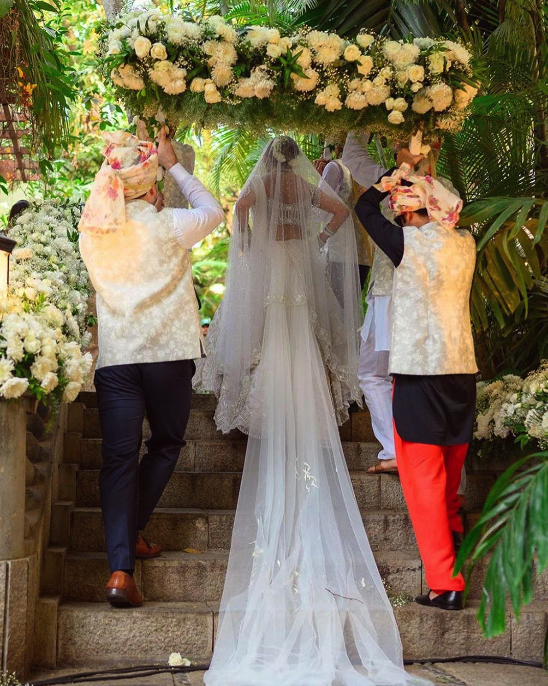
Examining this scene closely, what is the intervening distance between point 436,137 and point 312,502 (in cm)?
208

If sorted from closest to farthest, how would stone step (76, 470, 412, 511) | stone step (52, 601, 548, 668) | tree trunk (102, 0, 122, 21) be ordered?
1. stone step (52, 601, 548, 668)
2. stone step (76, 470, 412, 511)
3. tree trunk (102, 0, 122, 21)

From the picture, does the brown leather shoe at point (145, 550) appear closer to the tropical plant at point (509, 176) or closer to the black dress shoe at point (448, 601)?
the black dress shoe at point (448, 601)

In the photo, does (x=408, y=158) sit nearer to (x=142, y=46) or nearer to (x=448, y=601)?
(x=142, y=46)

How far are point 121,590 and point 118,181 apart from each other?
1850 millimetres

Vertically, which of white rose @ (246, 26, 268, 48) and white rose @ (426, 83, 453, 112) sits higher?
white rose @ (246, 26, 268, 48)

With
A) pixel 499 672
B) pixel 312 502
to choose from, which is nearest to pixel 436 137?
pixel 312 502

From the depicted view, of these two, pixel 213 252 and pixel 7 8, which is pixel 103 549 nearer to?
pixel 7 8

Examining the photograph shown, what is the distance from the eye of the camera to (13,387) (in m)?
3.66

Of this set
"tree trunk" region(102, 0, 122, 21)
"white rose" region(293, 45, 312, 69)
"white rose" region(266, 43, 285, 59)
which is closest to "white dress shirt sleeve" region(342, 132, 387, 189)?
"white rose" region(293, 45, 312, 69)

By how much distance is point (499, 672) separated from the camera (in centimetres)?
409

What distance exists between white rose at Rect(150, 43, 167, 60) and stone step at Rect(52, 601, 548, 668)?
259 cm

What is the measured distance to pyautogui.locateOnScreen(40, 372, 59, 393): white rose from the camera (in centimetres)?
374

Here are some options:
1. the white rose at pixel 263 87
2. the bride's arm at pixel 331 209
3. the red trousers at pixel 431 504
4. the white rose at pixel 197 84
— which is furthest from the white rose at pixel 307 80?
the red trousers at pixel 431 504

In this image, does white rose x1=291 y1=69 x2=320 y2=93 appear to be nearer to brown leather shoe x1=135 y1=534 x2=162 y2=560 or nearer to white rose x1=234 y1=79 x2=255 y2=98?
white rose x1=234 y1=79 x2=255 y2=98
